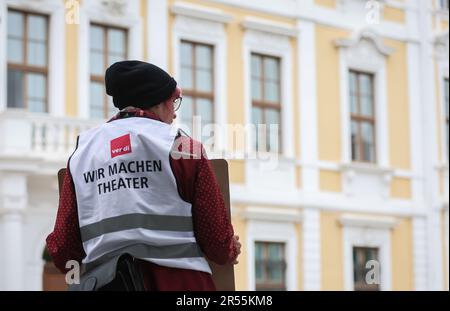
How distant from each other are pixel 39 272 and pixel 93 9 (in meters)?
3.34

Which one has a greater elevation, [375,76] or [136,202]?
[375,76]

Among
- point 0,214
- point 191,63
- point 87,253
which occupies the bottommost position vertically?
point 87,253

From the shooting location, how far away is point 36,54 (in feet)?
44.6

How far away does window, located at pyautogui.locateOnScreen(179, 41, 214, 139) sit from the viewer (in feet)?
49.0

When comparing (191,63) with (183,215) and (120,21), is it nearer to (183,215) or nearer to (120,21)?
(120,21)

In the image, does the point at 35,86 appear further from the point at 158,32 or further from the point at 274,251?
the point at 274,251

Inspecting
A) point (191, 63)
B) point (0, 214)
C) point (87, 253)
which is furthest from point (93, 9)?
point (87, 253)

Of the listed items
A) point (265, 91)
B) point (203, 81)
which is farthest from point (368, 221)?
point (203, 81)

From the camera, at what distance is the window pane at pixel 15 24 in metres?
13.4

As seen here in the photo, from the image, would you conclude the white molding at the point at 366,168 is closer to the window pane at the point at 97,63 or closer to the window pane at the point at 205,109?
the window pane at the point at 205,109

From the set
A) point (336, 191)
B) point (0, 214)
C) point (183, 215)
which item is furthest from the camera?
point (336, 191)

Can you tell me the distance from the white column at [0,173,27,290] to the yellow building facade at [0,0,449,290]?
0.06ft

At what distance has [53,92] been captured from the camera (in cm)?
1366

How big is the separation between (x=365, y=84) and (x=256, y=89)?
2.19 meters
